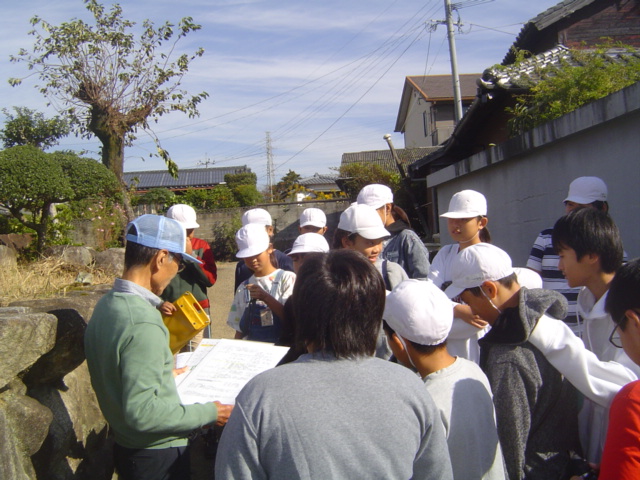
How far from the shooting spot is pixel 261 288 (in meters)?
3.51

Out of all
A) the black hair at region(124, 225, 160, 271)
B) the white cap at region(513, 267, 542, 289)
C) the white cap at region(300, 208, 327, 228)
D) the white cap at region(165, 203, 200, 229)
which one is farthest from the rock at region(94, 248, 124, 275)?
the white cap at region(513, 267, 542, 289)

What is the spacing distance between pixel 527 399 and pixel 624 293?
Answer: 1.98 feet

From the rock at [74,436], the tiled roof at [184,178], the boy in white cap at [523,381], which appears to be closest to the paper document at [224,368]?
the rock at [74,436]

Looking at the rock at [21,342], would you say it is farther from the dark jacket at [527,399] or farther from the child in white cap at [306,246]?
the dark jacket at [527,399]

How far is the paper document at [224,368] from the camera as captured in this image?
235 centimetres

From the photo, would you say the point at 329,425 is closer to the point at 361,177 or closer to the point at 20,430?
the point at 20,430

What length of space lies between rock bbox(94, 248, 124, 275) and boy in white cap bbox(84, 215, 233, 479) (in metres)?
6.69

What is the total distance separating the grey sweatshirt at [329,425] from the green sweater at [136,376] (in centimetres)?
57

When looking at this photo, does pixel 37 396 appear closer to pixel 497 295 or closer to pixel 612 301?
pixel 497 295

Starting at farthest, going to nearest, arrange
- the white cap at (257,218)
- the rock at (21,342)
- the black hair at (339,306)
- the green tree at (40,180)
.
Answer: the green tree at (40,180)
the white cap at (257,218)
the rock at (21,342)
the black hair at (339,306)

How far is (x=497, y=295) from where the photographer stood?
2.28m

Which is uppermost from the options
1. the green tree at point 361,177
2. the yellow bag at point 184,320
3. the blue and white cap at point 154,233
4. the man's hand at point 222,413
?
the green tree at point 361,177

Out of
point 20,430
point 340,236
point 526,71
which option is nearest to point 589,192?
point 340,236

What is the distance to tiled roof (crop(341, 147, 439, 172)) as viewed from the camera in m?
24.1
